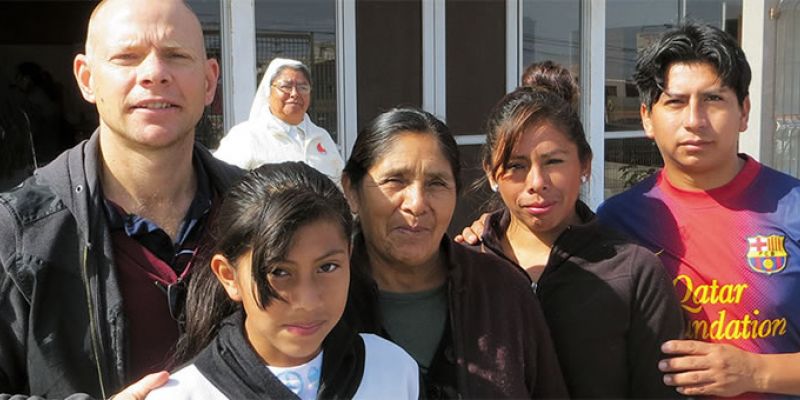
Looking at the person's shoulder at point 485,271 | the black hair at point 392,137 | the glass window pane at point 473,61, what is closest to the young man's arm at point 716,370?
the person's shoulder at point 485,271

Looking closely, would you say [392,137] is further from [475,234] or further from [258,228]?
[475,234]

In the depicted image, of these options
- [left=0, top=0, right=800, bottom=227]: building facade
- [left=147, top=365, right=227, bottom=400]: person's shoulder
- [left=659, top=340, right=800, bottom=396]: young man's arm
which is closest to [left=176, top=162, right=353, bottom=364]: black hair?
[left=147, top=365, right=227, bottom=400]: person's shoulder

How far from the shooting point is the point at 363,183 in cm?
169

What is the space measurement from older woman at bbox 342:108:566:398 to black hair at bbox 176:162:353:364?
167 millimetres

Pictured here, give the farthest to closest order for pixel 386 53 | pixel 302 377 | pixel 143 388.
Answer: pixel 386 53
pixel 302 377
pixel 143 388

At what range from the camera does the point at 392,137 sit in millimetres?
1664

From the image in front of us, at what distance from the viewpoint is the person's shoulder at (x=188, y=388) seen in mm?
1342

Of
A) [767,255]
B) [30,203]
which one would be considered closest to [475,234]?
[767,255]

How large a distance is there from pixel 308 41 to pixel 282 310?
3.86 meters

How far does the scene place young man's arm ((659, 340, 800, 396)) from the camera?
168 cm

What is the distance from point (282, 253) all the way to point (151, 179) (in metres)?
0.42

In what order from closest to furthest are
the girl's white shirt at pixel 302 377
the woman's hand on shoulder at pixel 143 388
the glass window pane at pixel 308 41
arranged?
the woman's hand on shoulder at pixel 143 388, the girl's white shirt at pixel 302 377, the glass window pane at pixel 308 41

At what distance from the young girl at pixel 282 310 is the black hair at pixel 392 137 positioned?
0.66 ft

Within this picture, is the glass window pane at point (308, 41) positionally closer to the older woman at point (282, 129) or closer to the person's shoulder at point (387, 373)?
the older woman at point (282, 129)
